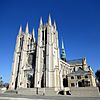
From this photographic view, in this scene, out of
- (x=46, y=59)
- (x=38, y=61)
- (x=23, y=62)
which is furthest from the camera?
(x=23, y=62)

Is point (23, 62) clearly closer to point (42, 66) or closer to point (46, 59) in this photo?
point (42, 66)

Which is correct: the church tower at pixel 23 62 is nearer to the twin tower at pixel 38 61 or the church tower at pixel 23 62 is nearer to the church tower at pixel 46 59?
the twin tower at pixel 38 61

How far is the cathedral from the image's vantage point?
52.9 m

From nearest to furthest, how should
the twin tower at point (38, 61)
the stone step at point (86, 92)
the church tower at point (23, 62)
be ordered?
1. the stone step at point (86, 92)
2. the twin tower at point (38, 61)
3. the church tower at point (23, 62)

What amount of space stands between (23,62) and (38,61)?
8.65m

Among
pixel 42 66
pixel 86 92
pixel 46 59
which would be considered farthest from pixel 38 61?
pixel 86 92

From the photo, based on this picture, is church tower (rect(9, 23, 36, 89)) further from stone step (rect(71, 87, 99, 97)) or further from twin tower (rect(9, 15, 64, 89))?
stone step (rect(71, 87, 99, 97))

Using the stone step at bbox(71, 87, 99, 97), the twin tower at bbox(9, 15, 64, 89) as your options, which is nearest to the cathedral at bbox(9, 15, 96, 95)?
the twin tower at bbox(9, 15, 64, 89)

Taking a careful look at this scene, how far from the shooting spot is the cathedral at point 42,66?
52906mm

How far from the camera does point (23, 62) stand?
60969mm

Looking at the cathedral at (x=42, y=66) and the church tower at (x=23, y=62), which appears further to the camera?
the church tower at (x=23, y=62)

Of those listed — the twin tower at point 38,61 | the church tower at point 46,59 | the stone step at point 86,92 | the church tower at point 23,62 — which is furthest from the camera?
the church tower at point 23,62

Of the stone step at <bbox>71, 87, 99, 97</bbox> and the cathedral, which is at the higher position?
the cathedral

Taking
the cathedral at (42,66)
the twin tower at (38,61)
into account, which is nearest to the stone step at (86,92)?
the cathedral at (42,66)
